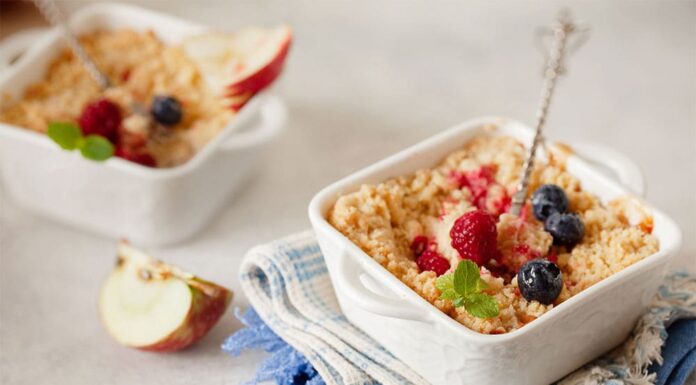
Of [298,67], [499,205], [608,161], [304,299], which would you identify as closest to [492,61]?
[298,67]

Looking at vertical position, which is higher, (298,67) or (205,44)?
(205,44)

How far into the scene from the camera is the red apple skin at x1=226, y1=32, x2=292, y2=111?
207 centimetres

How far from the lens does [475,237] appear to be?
1.48 metres

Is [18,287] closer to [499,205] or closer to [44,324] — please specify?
[44,324]

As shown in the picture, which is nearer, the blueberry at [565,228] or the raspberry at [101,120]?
the blueberry at [565,228]

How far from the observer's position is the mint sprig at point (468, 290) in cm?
137

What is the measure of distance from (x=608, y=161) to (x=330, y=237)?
2.19 ft

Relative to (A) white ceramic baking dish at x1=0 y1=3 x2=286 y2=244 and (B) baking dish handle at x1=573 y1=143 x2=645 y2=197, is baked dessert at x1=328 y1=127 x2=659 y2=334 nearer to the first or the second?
(B) baking dish handle at x1=573 y1=143 x2=645 y2=197

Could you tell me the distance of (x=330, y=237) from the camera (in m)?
1.51

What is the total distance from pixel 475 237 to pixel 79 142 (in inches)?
34.5

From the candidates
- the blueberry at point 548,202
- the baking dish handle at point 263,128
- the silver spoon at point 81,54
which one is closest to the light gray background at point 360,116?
the baking dish handle at point 263,128

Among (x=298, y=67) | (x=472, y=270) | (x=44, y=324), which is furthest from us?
(x=298, y=67)

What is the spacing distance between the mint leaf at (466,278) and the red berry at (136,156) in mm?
832

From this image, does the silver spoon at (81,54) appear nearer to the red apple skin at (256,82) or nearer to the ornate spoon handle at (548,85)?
the red apple skin at (256,82)
